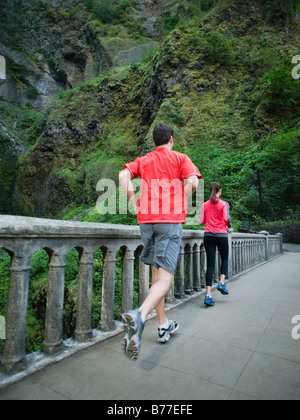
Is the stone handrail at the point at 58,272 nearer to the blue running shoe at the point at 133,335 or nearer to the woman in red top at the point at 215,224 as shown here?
the blue running shoe at the point at 133,335

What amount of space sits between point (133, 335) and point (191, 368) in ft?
1.75

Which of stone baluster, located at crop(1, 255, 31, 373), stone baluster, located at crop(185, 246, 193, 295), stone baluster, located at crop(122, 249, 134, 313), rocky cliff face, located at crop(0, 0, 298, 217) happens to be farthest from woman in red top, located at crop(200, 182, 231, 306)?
rocky cliff face, located at crop(0, 0, 298, 217)

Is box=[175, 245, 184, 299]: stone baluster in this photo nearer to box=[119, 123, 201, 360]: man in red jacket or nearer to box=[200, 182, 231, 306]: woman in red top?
box=[200, 182, 231, 306]: woman in red top

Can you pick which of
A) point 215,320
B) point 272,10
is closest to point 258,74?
point 272,10

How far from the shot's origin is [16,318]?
5.68ft

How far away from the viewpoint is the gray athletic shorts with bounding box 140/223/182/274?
2.04 meters

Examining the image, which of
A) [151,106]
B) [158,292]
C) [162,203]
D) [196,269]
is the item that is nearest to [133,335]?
[158,292]

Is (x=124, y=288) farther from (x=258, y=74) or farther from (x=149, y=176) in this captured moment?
(x=258, y=74)

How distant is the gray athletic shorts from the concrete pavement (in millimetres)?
708

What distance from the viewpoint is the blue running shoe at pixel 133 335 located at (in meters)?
1.63

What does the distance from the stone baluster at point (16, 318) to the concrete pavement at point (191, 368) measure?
6.3 inches

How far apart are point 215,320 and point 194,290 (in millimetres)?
1352

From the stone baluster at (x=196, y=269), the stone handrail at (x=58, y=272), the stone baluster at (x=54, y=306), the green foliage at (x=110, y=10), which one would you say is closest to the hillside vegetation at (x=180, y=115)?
the green foliage at (x=110, y=10)

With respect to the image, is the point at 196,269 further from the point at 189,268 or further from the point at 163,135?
the point at 163,135
